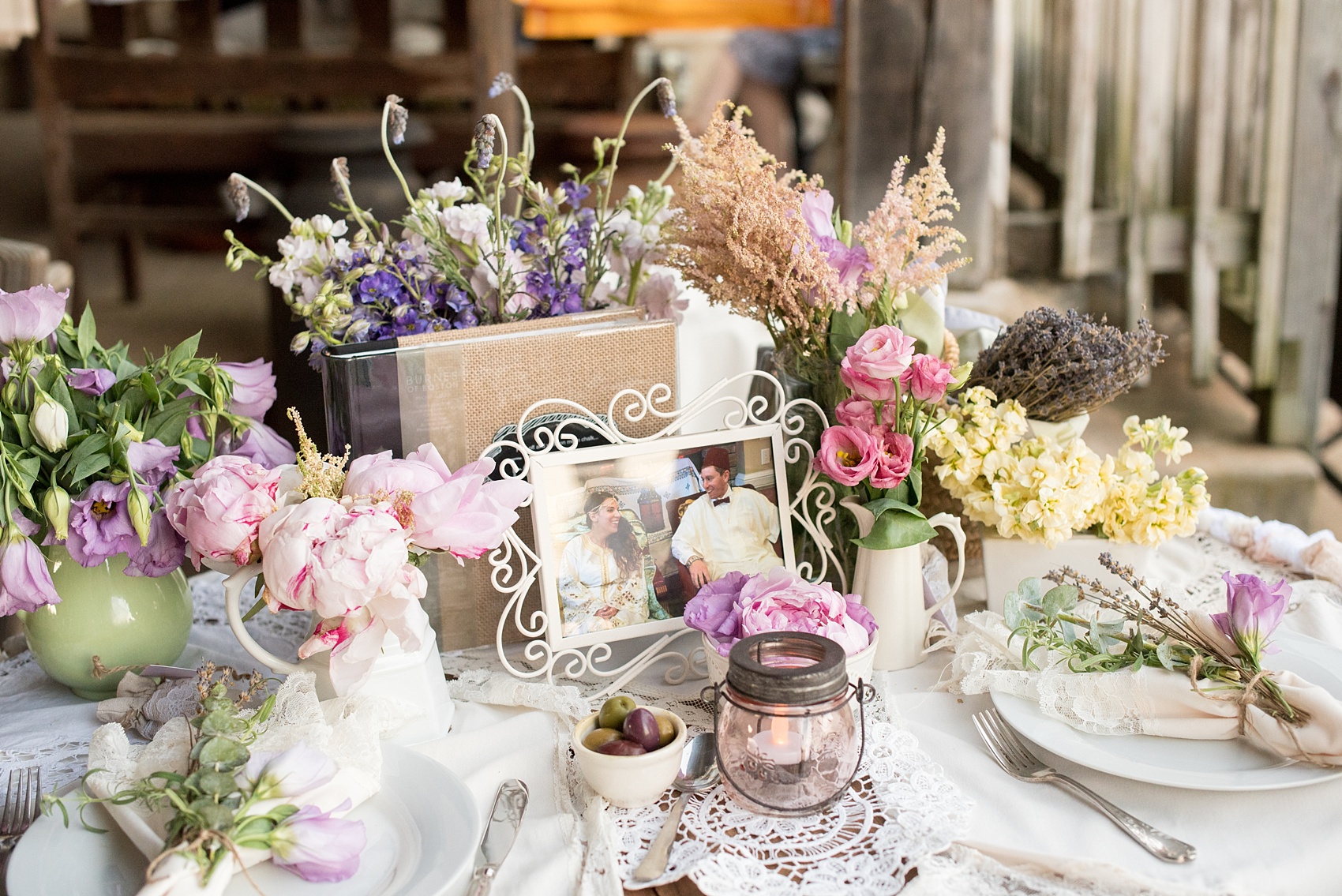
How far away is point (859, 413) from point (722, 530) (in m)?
0.18

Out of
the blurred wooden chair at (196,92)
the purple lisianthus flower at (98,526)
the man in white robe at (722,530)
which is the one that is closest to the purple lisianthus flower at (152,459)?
the purple lisianthus flower at (98,526)

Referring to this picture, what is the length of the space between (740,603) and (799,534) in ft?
0.82

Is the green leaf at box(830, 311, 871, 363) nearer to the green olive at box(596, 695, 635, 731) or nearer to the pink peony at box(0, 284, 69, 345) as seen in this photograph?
the green olive at box(596, 695, 635, 731)

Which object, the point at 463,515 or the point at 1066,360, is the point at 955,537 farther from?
the point at 463,515

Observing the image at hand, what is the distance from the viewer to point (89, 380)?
992 mm

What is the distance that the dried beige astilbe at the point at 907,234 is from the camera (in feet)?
3.37

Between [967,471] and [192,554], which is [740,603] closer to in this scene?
[967,471]

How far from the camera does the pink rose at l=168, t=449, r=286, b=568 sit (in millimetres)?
858

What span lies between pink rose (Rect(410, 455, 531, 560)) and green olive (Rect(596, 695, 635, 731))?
6.2 inches

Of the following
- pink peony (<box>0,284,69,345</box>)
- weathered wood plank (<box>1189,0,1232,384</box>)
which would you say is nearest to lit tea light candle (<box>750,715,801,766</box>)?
pink peony (<box>0,284,69,345</box>)

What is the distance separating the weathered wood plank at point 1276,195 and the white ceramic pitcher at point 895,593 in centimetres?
279

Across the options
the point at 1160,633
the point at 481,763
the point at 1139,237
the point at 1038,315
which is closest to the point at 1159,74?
the point at 1139,237

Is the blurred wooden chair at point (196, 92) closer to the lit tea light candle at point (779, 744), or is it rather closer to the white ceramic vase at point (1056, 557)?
the white ceramic vase at point (1056, 557)

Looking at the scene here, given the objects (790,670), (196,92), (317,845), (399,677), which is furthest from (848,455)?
(196,92)
